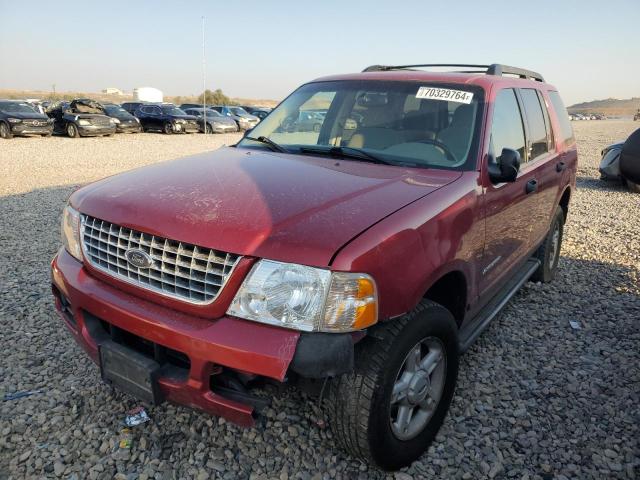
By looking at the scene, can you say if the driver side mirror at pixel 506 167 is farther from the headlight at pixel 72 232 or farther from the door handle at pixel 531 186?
the headlight at pixel 72 232

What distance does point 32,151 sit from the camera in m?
15.4

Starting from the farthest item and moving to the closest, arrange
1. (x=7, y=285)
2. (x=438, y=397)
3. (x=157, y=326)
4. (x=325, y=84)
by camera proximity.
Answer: (x=7, y=285), (x=325, y=84), (x=438, y=397), (x=157, y=326)

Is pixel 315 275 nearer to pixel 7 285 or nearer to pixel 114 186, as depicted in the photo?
pixel 114 186

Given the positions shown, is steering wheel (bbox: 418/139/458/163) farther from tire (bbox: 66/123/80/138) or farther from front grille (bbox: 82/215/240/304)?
tire (bbox: 66/123/80/138)

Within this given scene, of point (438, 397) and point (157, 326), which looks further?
point (438, 397)

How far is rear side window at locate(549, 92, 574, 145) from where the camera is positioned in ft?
15.1

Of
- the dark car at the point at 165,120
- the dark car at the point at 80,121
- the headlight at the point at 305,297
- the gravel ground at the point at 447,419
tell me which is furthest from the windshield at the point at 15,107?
the headlight at the point at 305,297

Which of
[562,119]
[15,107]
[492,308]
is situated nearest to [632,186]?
[562,119]

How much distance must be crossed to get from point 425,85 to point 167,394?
2461 millimetres

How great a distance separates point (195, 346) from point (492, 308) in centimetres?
215

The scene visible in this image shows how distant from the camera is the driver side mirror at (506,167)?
271 centimetres

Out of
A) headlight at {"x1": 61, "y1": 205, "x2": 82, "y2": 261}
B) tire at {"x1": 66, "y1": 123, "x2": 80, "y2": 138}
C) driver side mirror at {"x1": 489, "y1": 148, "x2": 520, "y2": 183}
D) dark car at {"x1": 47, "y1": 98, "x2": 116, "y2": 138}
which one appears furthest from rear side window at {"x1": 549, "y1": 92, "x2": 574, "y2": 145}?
tire at {"x1": 66, "y1": 123, "x2": 80, "y2": 138}

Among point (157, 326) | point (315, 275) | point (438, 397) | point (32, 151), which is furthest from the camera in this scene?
point (32, 151)

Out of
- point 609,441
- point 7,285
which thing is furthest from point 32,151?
point 609,441
